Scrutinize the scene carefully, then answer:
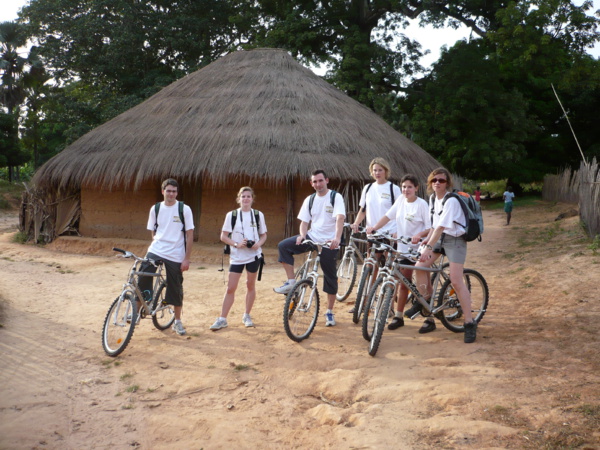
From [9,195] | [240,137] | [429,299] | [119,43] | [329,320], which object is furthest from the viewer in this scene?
[9,195]

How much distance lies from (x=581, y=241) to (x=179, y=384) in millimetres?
9235

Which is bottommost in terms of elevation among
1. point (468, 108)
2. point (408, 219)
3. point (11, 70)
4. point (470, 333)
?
point (470, 333)

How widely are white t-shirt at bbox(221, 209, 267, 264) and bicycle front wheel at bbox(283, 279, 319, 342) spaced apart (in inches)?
24.7

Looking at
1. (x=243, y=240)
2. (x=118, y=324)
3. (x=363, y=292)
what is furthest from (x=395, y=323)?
(x=118, y=324)

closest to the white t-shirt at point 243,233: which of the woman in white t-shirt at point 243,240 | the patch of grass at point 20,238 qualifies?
the woman in white t-shirt at point 243,240

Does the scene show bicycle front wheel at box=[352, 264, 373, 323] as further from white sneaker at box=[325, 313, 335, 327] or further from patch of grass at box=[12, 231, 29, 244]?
patch of grass at box=[12, 231, 29, 244]

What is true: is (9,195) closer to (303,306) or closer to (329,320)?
(329,320)

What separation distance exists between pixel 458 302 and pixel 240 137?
7.03 m

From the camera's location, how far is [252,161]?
10.4 m

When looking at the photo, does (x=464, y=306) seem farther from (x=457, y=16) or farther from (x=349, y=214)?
(x=457, y=16)

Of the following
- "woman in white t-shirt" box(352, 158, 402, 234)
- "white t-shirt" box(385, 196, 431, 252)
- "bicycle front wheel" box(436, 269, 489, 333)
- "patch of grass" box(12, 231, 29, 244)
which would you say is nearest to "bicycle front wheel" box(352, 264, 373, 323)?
"white t-shirt" box(385, 196, 431, 252)

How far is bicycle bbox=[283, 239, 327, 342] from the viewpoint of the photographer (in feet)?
16.1

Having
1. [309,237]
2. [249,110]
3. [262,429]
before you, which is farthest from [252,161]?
[262,429]

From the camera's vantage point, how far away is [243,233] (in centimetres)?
524
